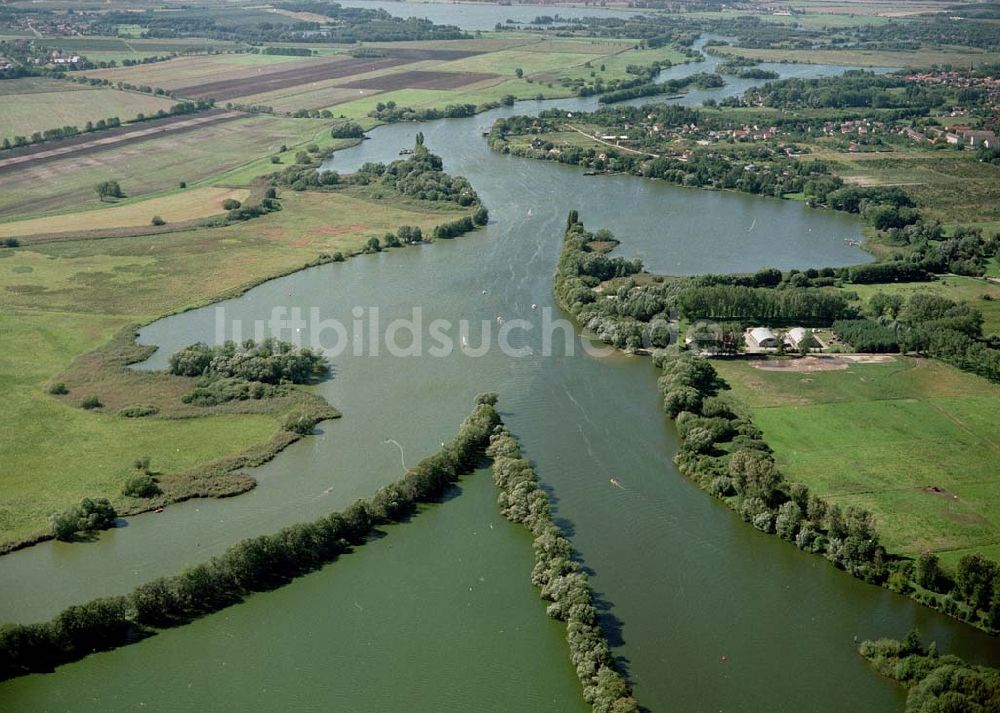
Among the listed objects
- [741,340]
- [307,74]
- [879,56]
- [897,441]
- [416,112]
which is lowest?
[897,441]

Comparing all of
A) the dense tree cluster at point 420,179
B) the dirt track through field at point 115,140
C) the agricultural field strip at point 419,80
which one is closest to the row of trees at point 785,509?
the dense tree cluster at point 420,179

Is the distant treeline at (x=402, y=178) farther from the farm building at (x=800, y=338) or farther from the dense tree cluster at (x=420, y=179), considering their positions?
the farm building at (x=800, y=338)

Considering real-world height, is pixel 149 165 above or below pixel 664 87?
below

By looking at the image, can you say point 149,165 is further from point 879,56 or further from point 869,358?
point 879,56

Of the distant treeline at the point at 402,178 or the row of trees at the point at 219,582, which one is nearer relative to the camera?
the row of trees at the point at 219,582

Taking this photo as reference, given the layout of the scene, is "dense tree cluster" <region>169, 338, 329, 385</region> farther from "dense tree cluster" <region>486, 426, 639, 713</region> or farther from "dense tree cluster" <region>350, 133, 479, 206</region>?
"dense tree cluster" <region>350, 133, 479, 206</region>

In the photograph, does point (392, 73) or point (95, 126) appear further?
point (392, 73)

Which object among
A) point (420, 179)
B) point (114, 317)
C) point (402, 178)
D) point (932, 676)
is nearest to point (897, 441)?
point (932, 676)
